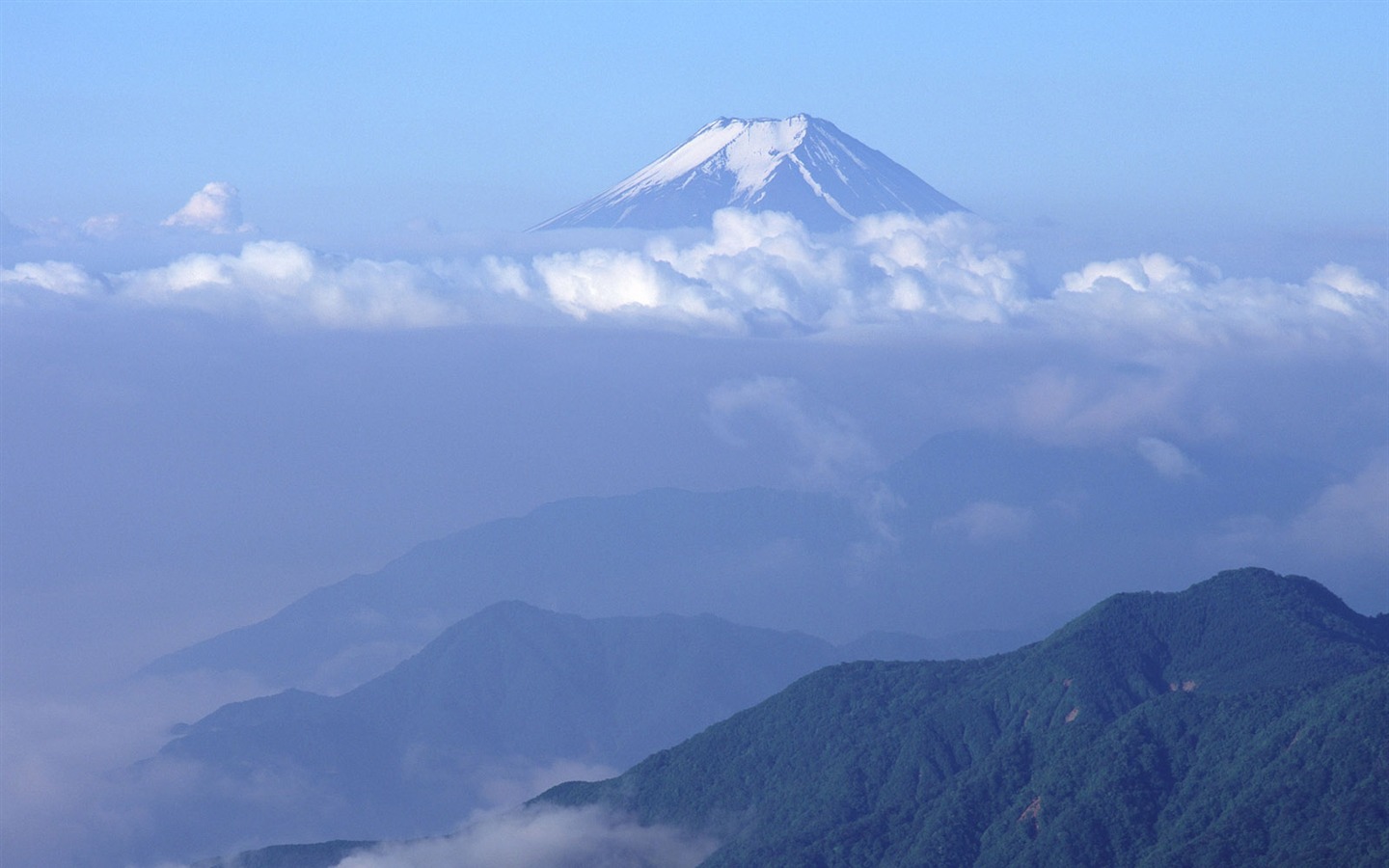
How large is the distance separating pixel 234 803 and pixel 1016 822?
405 ft

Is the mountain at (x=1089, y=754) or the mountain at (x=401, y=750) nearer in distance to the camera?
the mountain at (x=1089, y=754)

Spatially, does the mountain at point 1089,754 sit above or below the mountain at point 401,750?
below

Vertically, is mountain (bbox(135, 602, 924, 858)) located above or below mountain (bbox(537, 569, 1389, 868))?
above

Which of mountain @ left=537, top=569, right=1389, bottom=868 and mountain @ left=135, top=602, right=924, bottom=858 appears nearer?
mountain @ left=537, top=569, right=1389, bottom=868

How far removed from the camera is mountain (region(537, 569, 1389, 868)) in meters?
73.4

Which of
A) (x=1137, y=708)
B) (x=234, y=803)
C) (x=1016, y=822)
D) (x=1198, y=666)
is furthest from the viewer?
(x=234, y=803)

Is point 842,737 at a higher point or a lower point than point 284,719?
lower

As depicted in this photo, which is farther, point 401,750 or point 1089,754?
point 401,750

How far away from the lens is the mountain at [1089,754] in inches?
2889

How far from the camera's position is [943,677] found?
3858 inches

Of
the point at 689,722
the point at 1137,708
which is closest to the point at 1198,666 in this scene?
the point at 1137,708

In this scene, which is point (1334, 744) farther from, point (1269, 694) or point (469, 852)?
point (469, 852)

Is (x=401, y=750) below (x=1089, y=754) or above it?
above

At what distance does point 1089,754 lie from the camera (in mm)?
81062
